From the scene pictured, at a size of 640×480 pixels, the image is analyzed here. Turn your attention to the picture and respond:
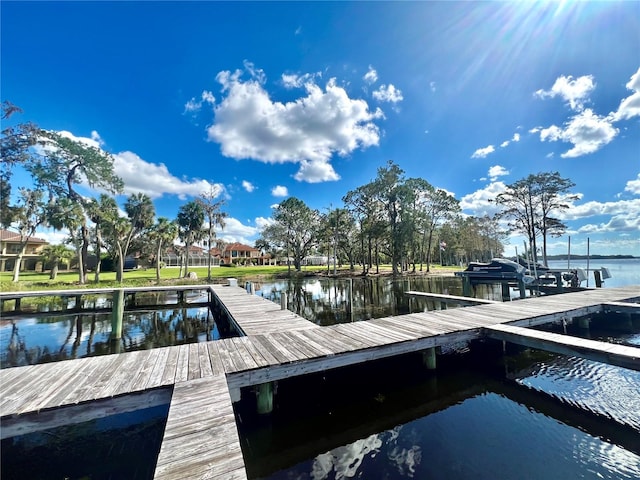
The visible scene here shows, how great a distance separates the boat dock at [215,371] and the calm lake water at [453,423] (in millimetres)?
807

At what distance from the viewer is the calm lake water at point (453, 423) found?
3527mm

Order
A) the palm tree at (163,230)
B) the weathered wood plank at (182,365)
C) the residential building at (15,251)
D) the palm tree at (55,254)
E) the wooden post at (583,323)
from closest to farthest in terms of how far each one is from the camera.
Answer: the weathered wood plank at (182,365) → the wooden post at (583,323) → the palm tree at (55,254) → the palm tree at (163,230) → the residential building at (15,251)

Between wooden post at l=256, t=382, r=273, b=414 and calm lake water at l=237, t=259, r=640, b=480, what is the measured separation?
0.61 feet

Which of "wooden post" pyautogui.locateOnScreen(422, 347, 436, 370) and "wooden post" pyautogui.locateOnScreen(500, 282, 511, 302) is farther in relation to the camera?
"wooden post" pyautogui.locateOnScreen(500, 282, 511, 302)

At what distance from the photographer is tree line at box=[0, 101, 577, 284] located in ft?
72.1

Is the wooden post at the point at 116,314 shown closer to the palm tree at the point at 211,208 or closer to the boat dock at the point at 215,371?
the boat dock at the point at 215,371

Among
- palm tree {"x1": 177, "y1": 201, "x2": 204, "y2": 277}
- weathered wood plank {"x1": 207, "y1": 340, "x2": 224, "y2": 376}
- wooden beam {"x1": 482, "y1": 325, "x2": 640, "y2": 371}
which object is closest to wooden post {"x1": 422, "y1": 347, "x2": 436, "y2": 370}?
wooden beam {"x1": 482, "y1": 325, "x2": 640, "y2": 371}

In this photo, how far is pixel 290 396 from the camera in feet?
18.5

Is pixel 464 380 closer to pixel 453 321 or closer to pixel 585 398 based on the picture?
pixel 453 321

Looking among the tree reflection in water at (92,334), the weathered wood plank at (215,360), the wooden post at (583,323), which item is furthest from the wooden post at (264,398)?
the wooden post at (583,323)

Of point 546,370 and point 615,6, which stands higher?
point 615,6

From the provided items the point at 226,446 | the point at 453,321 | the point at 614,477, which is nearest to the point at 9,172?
the point at 226,446

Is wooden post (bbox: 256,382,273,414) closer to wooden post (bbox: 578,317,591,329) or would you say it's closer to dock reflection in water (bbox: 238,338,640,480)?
dock reflection in water (bbox: 238,338,640,480)

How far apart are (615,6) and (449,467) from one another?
17.8 meters
